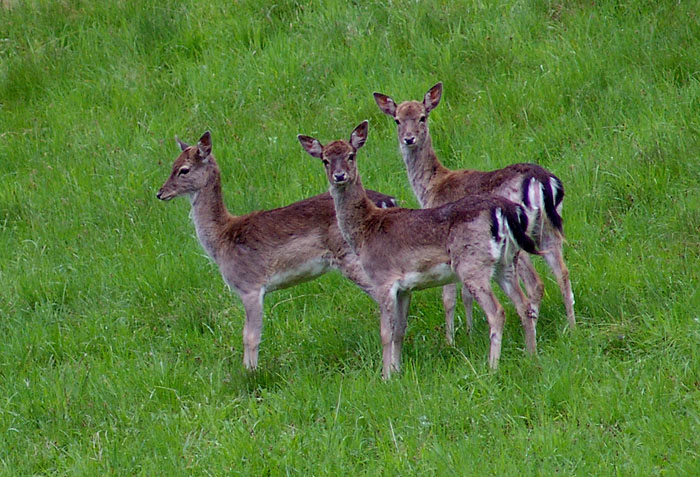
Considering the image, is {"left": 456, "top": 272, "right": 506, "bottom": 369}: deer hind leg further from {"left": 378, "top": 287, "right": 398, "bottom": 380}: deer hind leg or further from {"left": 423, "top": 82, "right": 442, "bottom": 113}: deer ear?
{"left": 423, "top": 82, "right": 442, "bottom": 113}: deer ear

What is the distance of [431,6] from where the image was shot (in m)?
11.8

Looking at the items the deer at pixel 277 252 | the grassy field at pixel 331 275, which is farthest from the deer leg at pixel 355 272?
the grassy field at pixel 331 275

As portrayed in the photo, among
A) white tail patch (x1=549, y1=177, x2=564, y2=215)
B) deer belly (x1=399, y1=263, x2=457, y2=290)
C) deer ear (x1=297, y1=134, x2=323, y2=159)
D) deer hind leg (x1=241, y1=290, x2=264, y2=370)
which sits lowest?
deer hind leg (x1=241, y1=290, x2=264, y2=370)

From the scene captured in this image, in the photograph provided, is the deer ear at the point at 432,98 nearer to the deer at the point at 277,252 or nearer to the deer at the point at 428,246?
the deer at the point at 277,252

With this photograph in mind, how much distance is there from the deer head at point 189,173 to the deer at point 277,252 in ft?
1.43

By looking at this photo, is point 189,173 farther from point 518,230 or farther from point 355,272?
point 518,230

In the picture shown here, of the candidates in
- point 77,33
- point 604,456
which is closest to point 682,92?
point 604,456

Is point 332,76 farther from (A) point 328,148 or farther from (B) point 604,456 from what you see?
(B) point 604,456

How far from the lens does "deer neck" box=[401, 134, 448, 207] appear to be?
9.12m

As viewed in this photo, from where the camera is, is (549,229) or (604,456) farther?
(549,229)

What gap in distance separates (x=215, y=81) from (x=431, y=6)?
7.78ft

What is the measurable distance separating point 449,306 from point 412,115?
212 cm

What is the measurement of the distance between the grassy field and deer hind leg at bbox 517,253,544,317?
0.67ft

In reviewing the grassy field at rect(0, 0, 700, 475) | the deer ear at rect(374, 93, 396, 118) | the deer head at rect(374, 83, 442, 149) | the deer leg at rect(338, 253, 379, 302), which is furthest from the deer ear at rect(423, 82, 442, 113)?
the deer leg at rect(338, 253, 379, 302)
